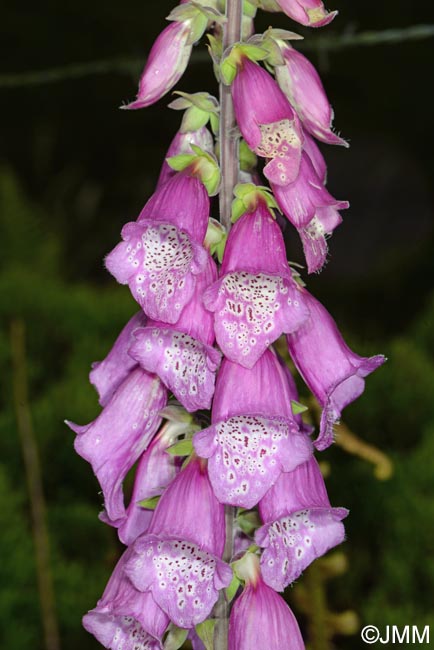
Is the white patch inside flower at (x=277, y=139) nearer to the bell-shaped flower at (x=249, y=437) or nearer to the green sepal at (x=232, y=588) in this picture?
the bell-shaped flower at (x=249, y=437)

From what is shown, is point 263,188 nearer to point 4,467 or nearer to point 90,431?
point 90,431

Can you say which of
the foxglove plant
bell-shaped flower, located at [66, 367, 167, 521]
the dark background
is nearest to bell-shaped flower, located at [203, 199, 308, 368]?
the foxglove plant

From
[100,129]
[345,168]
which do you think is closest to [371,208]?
[345,168]

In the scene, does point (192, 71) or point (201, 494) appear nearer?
point (201, 494)

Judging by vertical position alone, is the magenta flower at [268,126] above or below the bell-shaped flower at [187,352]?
above

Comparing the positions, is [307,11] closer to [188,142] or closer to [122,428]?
[188,142]

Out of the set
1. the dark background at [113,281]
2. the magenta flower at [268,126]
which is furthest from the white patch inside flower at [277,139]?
the dark background at [113,281]
